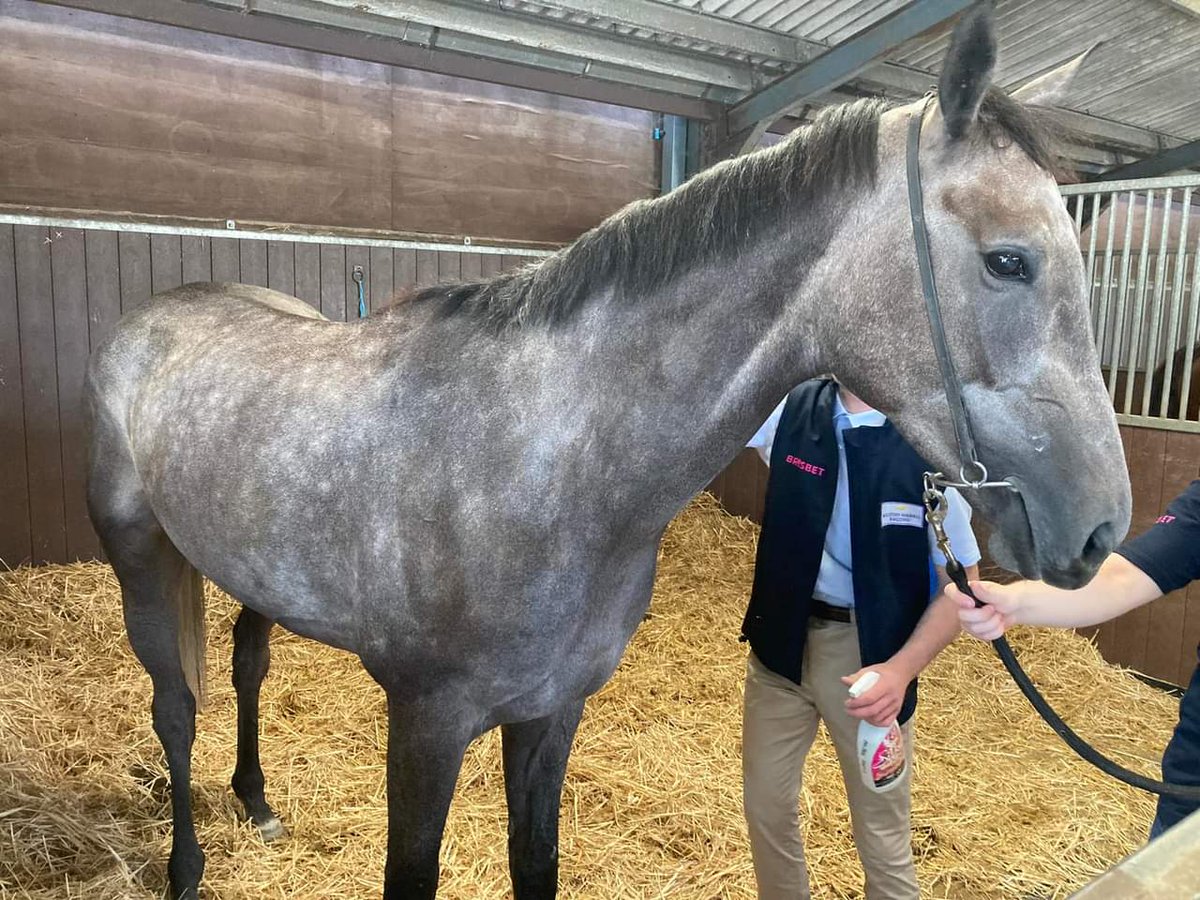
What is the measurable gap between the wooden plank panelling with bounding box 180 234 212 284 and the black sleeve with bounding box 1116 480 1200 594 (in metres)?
3.99

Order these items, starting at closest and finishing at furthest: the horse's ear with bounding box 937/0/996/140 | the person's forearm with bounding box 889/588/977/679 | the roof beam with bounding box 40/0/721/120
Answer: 1. the horse's ear with bounding box 937/0/996/140
2. the person's forearm with bounding box 889/588/977/679
3. the roof beam with bounding box 40/0/721/120

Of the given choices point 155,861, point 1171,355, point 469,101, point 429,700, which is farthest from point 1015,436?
point 469,101

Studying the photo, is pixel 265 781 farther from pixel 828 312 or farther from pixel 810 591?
pixel 828 312

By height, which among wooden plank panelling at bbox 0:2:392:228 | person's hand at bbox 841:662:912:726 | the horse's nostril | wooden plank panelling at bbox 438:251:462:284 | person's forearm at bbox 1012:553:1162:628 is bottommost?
person's hand at bbox 841:662:912:726

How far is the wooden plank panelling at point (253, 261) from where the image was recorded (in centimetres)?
407

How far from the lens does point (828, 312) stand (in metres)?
1.07

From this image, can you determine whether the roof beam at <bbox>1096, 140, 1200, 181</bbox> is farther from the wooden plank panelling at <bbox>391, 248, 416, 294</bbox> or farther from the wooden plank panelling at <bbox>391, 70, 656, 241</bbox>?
the wooden plank panelling at <bbox>391, 248, 416, 294</bbox>

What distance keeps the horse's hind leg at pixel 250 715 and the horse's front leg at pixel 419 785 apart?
1.06 m

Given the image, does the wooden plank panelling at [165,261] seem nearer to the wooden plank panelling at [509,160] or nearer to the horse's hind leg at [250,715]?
the wooden plank panelling at [509,160]

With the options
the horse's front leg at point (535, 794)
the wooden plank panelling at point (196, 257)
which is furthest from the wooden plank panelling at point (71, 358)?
the horse's front leg at point (535, 794)

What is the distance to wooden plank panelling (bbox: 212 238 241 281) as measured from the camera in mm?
4012

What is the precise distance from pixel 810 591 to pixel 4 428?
367 centimetres

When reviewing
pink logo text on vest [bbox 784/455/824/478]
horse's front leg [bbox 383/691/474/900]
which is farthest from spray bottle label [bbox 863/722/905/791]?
horse's front leg [bbox 383/691/474/900]

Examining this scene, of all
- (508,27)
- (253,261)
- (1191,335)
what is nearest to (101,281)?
(253,261)
